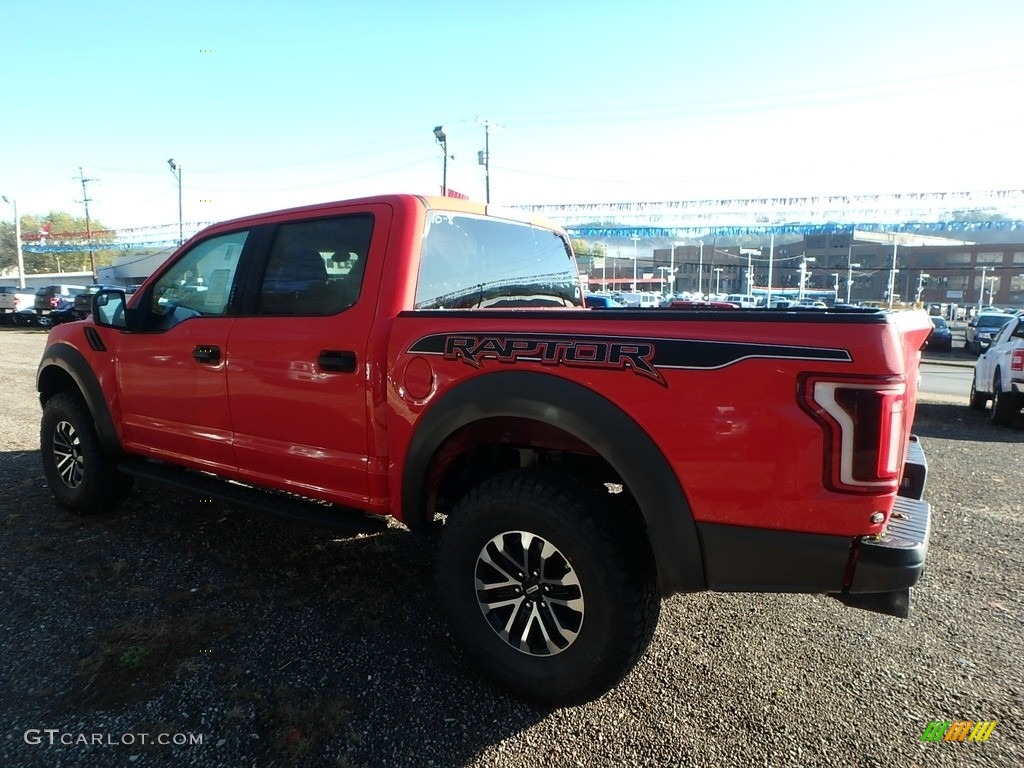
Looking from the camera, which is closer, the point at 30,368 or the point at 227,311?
the point at 227,311

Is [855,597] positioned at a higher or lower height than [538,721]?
higher

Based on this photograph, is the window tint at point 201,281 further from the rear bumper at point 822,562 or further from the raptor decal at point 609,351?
the rear bumper at point 822,562

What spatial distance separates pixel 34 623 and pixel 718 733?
3063 millimetres

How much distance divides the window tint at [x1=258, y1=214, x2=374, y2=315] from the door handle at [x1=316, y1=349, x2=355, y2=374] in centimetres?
22

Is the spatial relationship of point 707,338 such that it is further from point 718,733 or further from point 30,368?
point 30,368

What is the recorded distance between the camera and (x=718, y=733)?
7.63 feet

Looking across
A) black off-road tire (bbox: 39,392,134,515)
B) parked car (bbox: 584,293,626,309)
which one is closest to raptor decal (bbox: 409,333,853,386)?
parked car (bbox: 584,293,626,309)

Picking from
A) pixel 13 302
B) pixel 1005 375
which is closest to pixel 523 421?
pixel 1005 375

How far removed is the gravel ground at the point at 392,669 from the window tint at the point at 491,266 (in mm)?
1589

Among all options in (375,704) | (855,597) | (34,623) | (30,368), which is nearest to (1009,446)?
(855,597)

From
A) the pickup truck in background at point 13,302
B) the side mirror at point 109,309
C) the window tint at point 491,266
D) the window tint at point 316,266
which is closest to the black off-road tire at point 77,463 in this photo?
the side mirror at point 109,309

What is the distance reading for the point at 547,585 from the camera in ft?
7.76

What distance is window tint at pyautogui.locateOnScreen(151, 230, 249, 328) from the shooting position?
349 cm

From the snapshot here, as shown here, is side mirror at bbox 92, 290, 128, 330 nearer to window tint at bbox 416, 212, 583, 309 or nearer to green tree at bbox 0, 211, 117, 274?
window tint at bbox 416, 212, 583, 309
